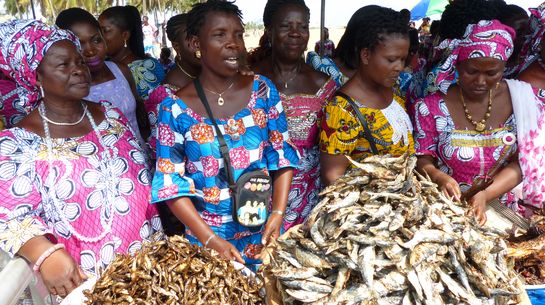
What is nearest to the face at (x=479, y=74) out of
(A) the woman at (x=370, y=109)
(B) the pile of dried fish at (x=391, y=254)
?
(A) the woman at (x=370, y=109)

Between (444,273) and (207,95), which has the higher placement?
(207,95)

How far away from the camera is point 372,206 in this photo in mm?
1675

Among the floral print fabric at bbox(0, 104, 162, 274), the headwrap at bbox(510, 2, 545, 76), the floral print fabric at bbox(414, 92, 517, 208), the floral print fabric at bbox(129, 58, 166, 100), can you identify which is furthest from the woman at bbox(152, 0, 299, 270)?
the headwrap at bbox(510, 2, 545, 76)

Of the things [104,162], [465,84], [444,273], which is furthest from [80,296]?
[465,84]

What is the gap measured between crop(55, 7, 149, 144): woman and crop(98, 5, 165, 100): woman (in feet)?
0.78

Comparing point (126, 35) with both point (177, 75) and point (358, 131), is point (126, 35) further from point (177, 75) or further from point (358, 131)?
point (358, 131)

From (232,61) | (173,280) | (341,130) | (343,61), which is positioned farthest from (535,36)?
(173,280)

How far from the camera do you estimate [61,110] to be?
90.3 inches

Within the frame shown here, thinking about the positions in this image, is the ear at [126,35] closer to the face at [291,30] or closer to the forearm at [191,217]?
the face at [291,30]

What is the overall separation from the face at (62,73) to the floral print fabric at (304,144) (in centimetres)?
132

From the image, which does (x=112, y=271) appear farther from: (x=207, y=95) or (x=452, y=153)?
(x=452, y=153)

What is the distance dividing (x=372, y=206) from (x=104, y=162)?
1.37 m

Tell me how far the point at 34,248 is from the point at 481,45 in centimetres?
241

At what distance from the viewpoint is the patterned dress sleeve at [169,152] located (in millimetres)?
2180
